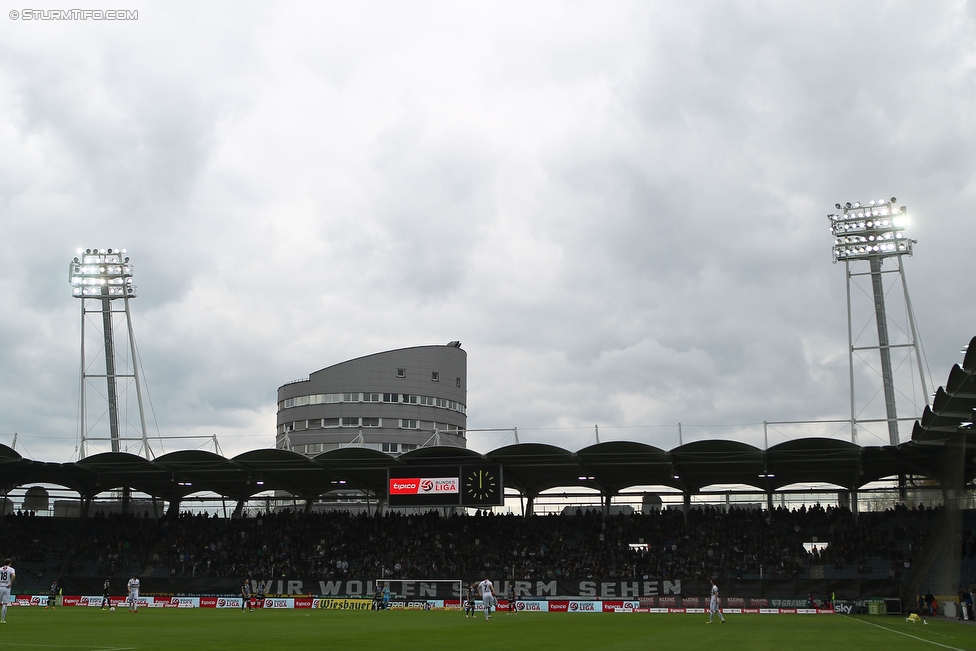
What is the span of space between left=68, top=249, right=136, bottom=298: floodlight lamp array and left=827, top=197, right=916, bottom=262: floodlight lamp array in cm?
5418

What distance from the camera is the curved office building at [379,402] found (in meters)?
103

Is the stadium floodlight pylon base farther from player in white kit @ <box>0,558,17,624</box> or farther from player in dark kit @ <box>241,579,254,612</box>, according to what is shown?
player in white kit @ <box>0,558,17,624</box>

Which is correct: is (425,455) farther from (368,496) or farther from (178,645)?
(178,645)

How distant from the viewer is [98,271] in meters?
68.5

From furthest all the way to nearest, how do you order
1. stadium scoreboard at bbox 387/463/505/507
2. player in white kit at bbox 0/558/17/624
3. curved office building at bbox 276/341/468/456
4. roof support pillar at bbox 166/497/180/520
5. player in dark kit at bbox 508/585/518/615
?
1. curved office building at bbox 276/341/468/456
2. roof support pillar at bbox 166/497/180/520
3. stadium scoreboard at bbox 387/463/505/507
4. player in dark kit at bbox 508/585/518/615
5. player in white kit at bbox 0/558/17/624

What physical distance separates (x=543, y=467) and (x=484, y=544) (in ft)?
25.8

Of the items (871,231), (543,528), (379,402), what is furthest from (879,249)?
(379,402)

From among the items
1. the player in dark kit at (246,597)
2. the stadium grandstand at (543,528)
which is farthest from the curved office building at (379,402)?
the player in dark kit at (246,597)

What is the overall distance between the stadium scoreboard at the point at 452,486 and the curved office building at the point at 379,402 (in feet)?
152

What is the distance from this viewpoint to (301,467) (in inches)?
2392

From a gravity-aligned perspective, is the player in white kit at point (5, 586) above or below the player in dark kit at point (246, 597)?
above

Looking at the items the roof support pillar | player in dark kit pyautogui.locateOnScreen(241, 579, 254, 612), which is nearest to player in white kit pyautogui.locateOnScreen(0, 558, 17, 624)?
player in dark kit pyautogui.locateOnScreen(241, 579, 254, 612)

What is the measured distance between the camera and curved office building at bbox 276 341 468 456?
103375 millimetres

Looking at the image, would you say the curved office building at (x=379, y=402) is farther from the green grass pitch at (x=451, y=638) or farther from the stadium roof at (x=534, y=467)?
the green grass pitch at (x=451, y=638)
